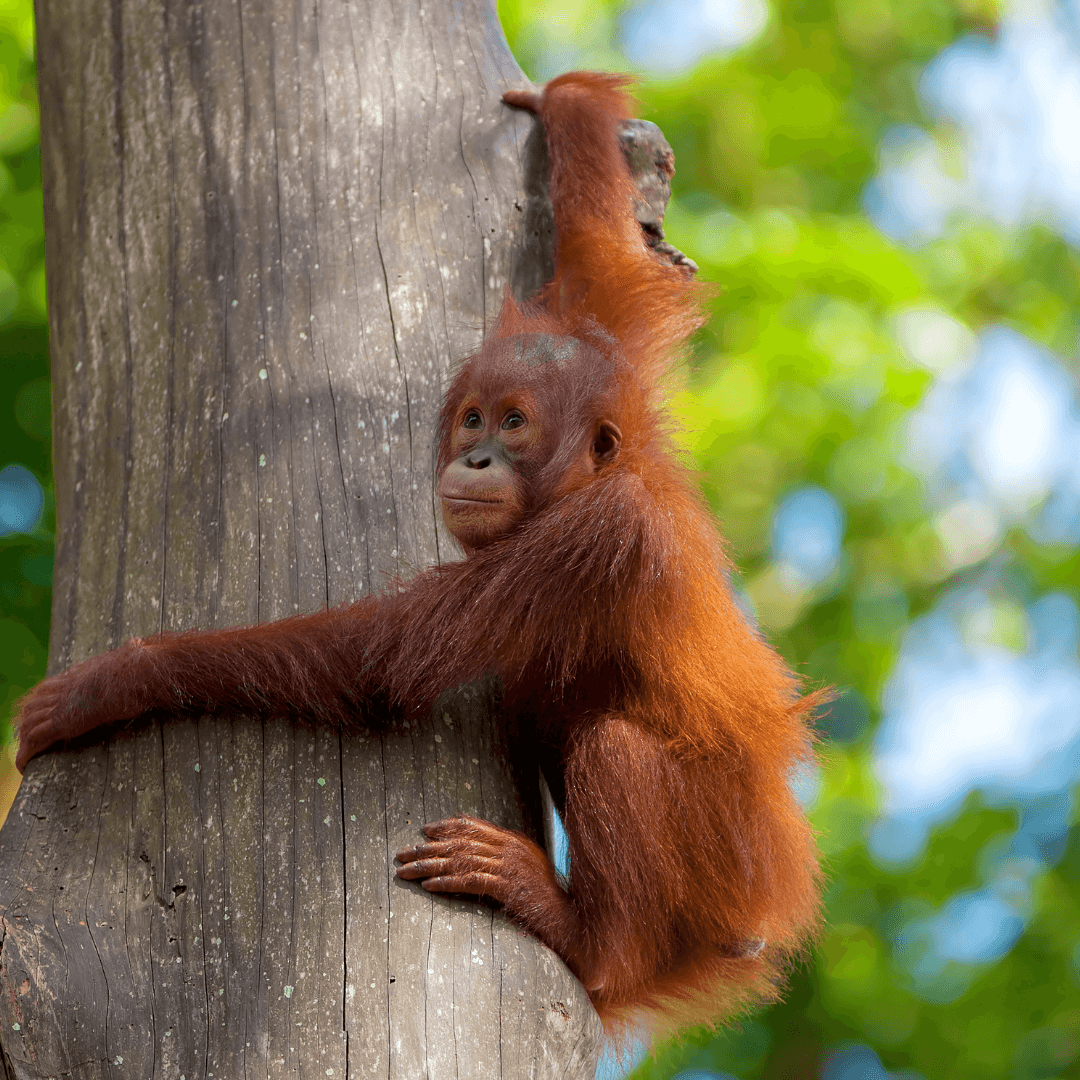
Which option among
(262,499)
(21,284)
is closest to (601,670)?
(262,499)

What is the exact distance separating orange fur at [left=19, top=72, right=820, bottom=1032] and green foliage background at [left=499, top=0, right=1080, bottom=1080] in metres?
2.78

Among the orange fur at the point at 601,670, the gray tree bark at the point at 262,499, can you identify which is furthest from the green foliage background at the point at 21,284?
the orange fur at the point at 601,670

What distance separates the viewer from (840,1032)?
7.34 m

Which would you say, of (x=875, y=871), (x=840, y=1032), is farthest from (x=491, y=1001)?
(x=840, y=1032)

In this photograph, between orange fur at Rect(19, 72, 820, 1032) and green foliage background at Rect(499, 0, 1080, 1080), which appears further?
green foliage background at Rect(499, 0, 1080, 1080)

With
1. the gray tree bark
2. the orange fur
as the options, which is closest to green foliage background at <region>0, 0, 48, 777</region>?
the gray tree bark

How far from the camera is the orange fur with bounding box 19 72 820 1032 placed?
7.58ft

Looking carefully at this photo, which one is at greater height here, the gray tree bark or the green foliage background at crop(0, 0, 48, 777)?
the gray tree bark

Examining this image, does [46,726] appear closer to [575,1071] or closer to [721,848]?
[575,1071]

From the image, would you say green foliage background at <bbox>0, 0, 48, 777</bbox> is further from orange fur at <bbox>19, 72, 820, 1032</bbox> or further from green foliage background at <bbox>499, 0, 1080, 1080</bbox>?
orange fur at <bbox>19, 72, 820, 1032</bbox>

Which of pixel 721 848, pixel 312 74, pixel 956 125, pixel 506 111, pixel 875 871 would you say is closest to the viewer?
pixel 721 848

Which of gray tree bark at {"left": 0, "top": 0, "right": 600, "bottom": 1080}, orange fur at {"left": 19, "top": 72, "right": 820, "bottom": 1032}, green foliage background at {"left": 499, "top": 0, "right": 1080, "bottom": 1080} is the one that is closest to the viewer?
gray tree bark at {"left": 0, "top": 0, "right": 600, "bottom": 1080}

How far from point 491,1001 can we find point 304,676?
68 centimetres

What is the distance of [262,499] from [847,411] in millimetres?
4905
